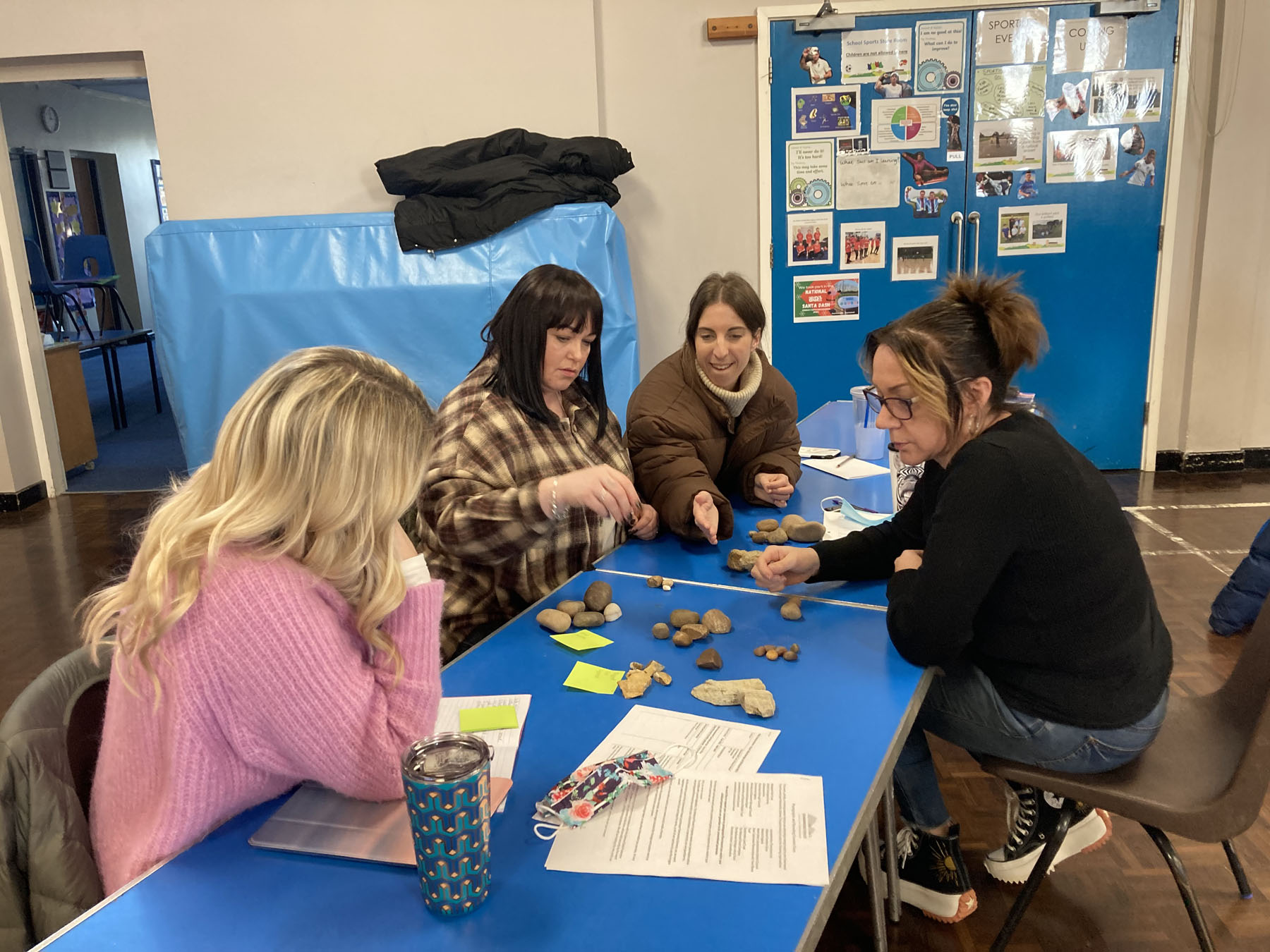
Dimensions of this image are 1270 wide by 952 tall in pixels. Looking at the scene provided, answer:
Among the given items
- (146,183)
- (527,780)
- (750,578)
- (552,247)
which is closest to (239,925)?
(527,780)

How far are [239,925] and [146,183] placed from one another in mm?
12403

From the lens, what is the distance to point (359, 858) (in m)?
1.03

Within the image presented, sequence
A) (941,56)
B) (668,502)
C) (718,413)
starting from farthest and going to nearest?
(941,56) < (718,413) < (668,502)

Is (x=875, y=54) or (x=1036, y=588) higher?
(x=875, y=54)

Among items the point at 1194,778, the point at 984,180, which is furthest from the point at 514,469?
the point at 984,180

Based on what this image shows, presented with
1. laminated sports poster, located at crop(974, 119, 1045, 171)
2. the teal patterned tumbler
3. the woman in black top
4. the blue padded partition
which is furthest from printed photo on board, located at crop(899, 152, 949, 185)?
the teal patterned tumbler

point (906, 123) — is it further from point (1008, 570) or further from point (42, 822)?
point (42, 822)

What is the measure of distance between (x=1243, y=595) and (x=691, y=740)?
2511mm

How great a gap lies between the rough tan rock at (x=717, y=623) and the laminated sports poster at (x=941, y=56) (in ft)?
12.2

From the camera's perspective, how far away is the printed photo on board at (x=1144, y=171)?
14.6ft

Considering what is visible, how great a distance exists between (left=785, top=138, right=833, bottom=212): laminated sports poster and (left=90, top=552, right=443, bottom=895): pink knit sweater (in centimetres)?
396

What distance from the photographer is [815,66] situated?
4.46 metres

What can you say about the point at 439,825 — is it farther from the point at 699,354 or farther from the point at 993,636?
the point at 699,354

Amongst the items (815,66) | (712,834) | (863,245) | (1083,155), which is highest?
(815,66)
